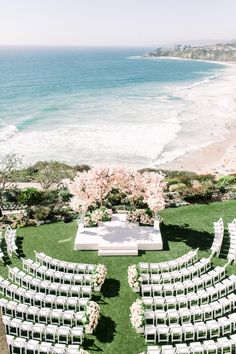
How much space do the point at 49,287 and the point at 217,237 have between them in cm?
1034

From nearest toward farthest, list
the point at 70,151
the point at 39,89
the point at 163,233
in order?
the point at 163,233 → the point at 70,151 → the point at 39,89

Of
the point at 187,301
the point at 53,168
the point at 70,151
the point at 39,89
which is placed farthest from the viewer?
the point at 39,89

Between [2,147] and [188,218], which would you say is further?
[2,147]

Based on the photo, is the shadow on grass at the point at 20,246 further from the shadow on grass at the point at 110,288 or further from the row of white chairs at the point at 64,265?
the shadow on grass at the point at 110,288

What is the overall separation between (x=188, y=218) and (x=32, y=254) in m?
10.7

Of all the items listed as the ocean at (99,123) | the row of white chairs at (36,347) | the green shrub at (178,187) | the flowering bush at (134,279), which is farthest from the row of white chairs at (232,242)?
the ocean at (99,123)

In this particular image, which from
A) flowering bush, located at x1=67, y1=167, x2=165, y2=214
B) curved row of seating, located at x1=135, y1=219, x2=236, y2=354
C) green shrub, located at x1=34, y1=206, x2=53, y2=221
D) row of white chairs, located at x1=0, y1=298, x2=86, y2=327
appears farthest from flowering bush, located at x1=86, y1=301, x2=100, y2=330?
green shrub, located at x1=34, y1=206, x2=53, y2=221

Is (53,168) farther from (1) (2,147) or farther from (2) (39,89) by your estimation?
(2) (39,89)

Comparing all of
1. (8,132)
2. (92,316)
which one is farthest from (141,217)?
(8,132)

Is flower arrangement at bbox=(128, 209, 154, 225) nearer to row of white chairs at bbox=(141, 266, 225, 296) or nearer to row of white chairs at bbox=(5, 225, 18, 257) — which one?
row of white chairs at bbox=(141, 266, 225, 296)

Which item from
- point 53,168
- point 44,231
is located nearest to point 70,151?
point 53,168

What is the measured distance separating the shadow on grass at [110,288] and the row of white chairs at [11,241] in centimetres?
603

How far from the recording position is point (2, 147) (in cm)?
6334

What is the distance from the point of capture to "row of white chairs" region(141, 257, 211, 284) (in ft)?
68.9
